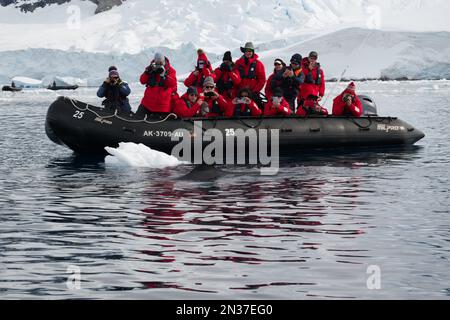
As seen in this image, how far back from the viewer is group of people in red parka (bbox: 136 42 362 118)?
17.2 m

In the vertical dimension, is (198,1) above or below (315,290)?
above

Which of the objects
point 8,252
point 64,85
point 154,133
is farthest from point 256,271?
point 64,85

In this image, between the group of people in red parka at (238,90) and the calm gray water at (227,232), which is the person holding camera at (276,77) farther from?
the calm gray water at (227,232)

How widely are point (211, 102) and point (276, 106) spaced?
1262 mm

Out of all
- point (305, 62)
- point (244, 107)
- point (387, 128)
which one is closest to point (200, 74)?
point (244, 107)

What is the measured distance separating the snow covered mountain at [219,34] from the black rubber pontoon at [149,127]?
90.2 meters

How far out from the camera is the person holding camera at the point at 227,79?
707 inches

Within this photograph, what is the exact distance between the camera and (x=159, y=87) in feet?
56.5

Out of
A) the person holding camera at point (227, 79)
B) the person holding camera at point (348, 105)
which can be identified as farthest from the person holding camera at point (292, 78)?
the person holding camera at point (348, 105)

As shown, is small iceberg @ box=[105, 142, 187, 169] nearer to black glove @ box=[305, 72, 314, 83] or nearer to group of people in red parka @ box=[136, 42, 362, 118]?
group of people in red parka @ box=[136, 42, 362, 118]

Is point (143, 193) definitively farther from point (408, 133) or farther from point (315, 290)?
point (408, 133)

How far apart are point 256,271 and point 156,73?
952 cm

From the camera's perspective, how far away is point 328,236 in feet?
31.8
